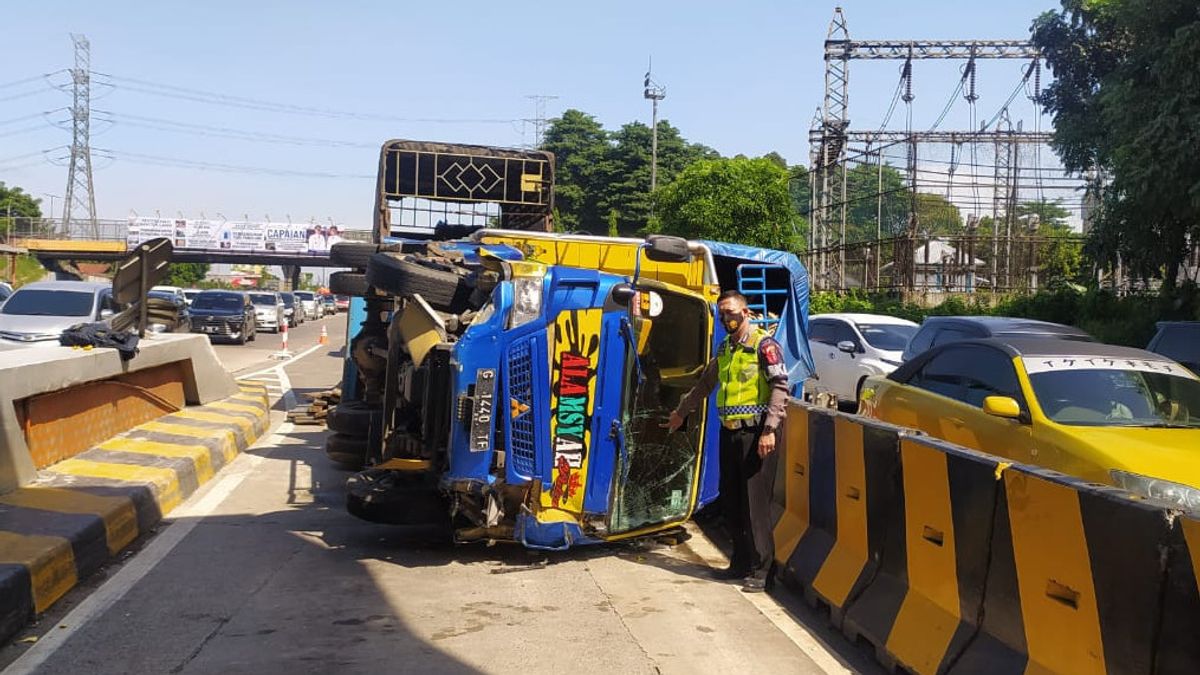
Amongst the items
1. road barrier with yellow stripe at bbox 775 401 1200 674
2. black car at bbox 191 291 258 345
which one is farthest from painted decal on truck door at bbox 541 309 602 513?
black car at bbox 191 291 258 345

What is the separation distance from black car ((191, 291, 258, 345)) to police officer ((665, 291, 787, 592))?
28640mm

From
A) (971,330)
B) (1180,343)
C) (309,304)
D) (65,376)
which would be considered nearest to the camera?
(65,376)

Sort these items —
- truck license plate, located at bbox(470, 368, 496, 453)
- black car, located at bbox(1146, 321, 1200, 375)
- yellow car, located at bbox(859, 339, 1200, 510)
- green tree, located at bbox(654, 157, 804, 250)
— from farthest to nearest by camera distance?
green tree, located at bbox(654, 157, 804, 250)
black car, located at bbox(1146, 321, 1200, 375)
truck license plate, located at bbox(470, 368, 496, 453)
yellow car, located at bbox(859, 339, 1200, 510)

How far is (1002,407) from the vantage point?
259 inches

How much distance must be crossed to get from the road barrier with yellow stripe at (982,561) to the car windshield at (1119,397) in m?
1.70

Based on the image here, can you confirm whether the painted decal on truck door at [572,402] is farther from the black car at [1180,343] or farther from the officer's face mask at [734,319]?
the black car at [1180,343]

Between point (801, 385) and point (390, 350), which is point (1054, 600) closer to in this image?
point (390, 350)

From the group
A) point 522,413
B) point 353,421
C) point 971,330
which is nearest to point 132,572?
point 522,413

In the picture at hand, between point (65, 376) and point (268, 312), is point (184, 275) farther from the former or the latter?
point (65, 376)

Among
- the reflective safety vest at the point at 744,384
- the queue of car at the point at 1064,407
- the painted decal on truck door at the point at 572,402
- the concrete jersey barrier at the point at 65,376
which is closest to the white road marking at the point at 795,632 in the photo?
the reflective safety vest at the point at 744,384

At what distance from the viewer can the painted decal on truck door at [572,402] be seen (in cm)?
652

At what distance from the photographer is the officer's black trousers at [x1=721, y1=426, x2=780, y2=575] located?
21.6ft

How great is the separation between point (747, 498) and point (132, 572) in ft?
12.9

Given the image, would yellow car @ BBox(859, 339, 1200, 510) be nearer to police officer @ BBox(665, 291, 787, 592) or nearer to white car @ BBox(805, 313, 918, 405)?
police officer @ BBox(665, 291, 787, 592)
